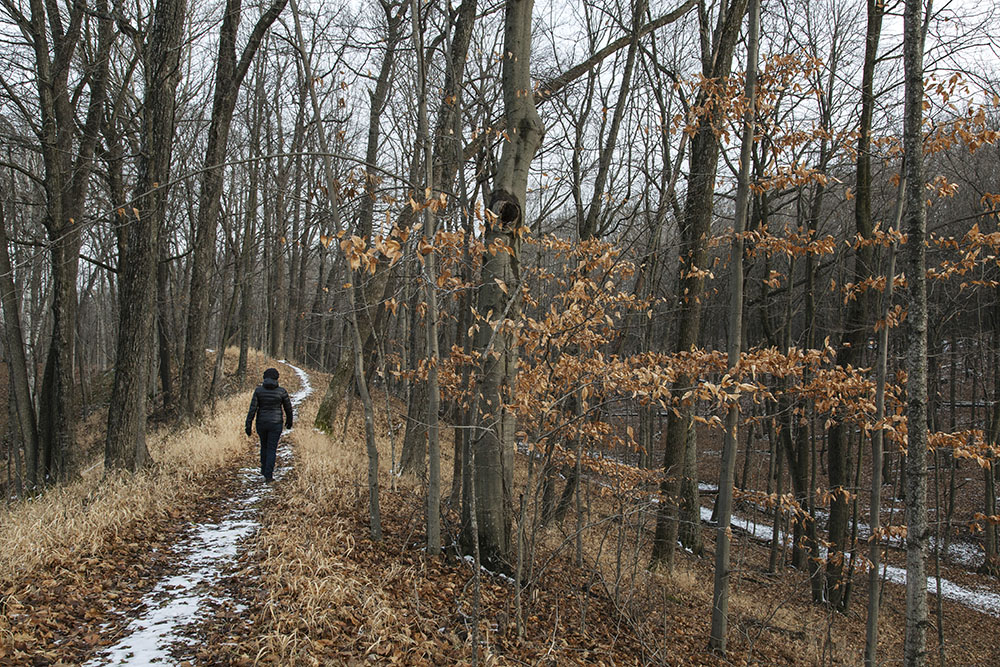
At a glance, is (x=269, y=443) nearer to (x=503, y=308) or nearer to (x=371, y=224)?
(x=371, y=224)

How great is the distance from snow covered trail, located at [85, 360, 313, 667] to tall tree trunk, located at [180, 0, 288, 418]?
19.7 ft

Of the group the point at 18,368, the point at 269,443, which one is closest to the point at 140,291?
the point at 18,368

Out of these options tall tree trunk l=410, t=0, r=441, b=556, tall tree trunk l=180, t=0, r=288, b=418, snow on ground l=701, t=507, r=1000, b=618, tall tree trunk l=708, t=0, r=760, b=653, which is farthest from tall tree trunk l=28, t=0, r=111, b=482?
snow on ground l=701, t=507, r=1000, b=618

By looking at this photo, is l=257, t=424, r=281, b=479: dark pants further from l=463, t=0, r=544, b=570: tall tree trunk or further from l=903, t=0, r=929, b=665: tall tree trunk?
l=903, t=0, r=929, b=665: tall tree trunk

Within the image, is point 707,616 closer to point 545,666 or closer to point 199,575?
point 545,666

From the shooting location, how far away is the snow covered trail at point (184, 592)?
3886 mm

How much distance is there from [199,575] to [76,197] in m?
6.71

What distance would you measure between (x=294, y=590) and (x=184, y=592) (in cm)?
95

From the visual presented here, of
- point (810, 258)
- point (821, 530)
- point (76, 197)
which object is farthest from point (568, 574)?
point (821, 530)

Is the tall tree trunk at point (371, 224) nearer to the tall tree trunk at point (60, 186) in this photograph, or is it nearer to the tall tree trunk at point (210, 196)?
the tall tree trunk at point (210, 196)

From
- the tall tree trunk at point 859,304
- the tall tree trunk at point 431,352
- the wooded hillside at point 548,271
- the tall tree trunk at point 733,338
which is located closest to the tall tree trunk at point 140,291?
the wooded hillside at point 548,271

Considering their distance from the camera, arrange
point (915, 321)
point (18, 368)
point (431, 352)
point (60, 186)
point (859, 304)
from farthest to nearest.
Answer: point (859, 304), point (60, 186), point (18, 368), point (431, 352), point (915, 321)

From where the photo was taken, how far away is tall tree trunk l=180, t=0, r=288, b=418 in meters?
10.9

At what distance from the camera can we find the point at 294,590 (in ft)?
15.7
